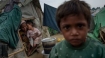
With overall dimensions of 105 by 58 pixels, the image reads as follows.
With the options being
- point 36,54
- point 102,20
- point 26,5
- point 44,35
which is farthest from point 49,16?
point 102,20

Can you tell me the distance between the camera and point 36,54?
18.8 feet

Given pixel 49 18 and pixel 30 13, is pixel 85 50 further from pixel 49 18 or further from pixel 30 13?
pixel 49 18

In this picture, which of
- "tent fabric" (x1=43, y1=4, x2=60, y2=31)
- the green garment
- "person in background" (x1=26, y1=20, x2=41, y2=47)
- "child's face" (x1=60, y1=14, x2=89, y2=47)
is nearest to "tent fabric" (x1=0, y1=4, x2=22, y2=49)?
"person in background" (x1=26, y1=20, x2=41, y2=47)

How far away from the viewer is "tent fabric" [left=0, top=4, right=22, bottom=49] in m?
3.86

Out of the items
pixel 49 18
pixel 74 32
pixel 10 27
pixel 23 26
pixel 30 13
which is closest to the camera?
pixel 74 32

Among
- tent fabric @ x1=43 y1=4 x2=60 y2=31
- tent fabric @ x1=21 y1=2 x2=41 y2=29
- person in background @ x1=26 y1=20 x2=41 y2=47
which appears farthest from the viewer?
tent fabric @ x1=43 y1=4 x2=60 y2=31

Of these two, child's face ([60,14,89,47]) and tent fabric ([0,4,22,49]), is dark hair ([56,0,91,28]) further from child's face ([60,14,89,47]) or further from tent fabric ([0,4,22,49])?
tent fabric ([0,4,22,49])

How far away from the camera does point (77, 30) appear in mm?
1052

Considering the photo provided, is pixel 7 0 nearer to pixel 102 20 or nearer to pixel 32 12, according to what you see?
pixel 32 12

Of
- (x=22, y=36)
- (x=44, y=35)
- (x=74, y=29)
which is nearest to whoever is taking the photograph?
(x=74, y=29)

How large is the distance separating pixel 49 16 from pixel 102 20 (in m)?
2.80

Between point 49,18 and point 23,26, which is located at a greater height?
point 23,26

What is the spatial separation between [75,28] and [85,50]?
0.54 ft

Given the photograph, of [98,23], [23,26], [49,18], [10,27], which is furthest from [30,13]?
[98,23]
